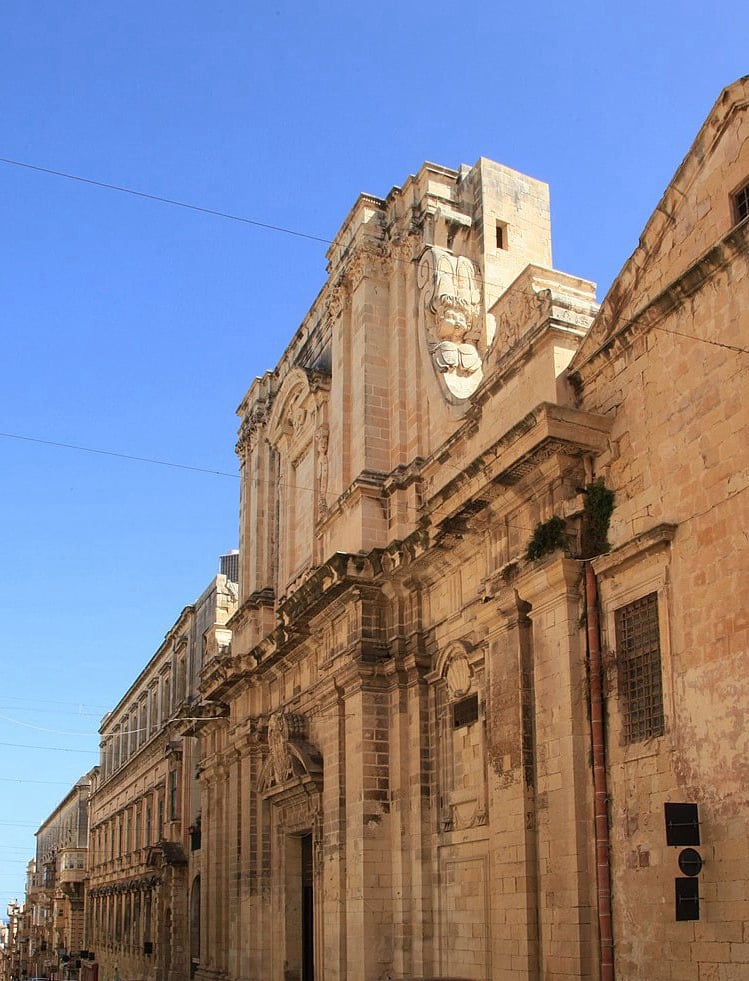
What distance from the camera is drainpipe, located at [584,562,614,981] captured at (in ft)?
36.8

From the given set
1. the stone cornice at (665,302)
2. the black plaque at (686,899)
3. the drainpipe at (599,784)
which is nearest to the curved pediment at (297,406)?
the stone cornice at (665,302)

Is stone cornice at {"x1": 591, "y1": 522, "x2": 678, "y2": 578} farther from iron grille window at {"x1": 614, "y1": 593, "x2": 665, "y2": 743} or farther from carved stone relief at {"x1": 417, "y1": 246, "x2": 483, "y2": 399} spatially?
carved stone relief at {"x1": 417, "y1": 246, "x2": 483, "y2": 399}

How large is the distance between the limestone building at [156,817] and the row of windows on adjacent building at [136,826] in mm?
38

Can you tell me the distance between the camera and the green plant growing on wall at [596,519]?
12336 millimetres

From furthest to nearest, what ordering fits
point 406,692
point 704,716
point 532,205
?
1. point 532,205
2. point 406,692
3. point 704,716

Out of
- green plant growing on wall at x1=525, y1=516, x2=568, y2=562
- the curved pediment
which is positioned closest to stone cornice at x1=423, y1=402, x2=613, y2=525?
green plant growing on wall at x1=525, y1=516, x2=568, y2=562

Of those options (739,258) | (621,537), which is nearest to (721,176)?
(739,258)

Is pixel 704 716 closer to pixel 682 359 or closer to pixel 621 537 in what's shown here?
pixel 621 537

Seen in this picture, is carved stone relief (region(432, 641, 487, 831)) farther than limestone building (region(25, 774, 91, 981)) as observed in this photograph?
No

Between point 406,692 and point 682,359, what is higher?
point 682,359

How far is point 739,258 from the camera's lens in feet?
35.5

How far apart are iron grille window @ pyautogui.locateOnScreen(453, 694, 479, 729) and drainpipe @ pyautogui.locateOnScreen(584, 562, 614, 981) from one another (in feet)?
10.7

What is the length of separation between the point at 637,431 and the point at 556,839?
4265mm

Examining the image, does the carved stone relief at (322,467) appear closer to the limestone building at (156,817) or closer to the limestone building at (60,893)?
the limestone building at (156,817)
